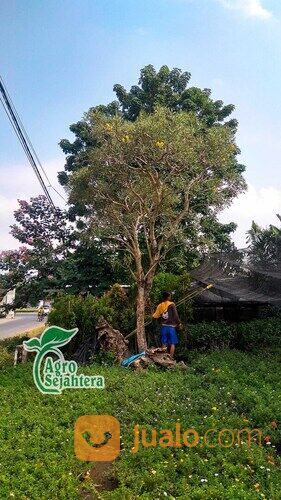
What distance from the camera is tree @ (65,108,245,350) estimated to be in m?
9.50

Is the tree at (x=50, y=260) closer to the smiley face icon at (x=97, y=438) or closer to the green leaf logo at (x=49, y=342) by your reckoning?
the green leaf logo at (x=49, y=342)

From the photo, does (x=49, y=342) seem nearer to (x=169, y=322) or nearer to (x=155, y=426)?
(x=169, y=322)

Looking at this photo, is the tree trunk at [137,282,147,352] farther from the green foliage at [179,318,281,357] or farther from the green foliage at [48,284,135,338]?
the green foliage at [179,318,281,357]

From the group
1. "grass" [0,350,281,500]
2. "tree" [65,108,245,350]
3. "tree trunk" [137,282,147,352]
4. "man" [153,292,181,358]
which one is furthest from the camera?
"tree" [65,108,245,350]

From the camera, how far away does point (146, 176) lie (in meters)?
10.0

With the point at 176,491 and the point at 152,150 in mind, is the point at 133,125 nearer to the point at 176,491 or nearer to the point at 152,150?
the point at 152,150

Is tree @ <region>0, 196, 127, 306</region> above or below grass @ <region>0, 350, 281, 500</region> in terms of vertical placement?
above

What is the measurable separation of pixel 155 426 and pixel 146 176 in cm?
600

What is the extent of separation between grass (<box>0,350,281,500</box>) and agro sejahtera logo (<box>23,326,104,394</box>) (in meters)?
0.19

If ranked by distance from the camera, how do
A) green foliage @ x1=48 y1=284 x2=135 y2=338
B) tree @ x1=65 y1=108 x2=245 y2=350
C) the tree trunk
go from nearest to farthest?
the tree trunk < tree @ x1=65 y1=108 x2=245 y2=350 < green foliage @ x1=48 y1=284 x2=135 y2=338

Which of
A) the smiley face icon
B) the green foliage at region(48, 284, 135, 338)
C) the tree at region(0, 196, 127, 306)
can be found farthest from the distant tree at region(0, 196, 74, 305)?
the smiley face icon

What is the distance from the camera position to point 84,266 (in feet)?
46.8

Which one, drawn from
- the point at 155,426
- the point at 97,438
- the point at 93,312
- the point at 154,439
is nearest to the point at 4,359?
the point at 93,312

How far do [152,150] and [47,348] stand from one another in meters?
4.55
